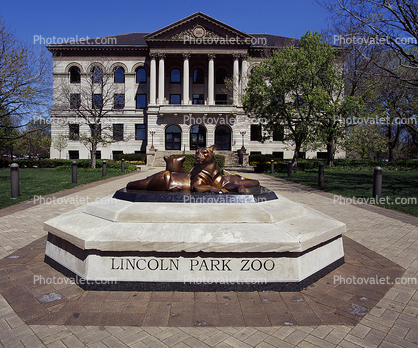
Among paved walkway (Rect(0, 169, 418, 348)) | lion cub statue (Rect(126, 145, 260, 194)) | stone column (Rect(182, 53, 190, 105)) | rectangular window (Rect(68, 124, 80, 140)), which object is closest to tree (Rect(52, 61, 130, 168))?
rectangular window (Rect(68, 124, 80, 140))

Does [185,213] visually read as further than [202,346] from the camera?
Yes

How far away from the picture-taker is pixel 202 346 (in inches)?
109

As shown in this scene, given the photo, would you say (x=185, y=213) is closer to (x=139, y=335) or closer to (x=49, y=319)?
(x=139, y=335)

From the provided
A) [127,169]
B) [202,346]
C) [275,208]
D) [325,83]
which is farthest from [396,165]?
[202,346]

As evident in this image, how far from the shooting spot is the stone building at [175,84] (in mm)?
42594

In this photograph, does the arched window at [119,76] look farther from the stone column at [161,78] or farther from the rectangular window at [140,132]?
the rectangular window at [140,132]

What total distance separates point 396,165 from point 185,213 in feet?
121

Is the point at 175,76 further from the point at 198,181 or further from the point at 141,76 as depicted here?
the point at 198,181

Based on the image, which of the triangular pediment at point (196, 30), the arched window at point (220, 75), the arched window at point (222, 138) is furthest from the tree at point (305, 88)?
the arched window at point (220, 75)

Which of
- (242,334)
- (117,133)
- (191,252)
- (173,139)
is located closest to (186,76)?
(173,139)

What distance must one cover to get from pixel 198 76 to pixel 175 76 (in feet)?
12.6

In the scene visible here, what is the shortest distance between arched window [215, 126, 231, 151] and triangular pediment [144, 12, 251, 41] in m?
14.0

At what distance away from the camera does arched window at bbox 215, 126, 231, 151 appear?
44.0 meters

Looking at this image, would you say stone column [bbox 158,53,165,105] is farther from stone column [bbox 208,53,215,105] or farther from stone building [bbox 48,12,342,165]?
stone column [bbox 208,53,215,105]
